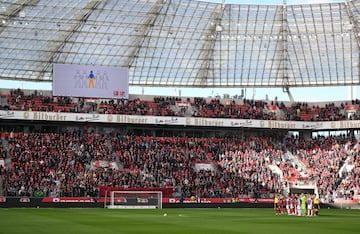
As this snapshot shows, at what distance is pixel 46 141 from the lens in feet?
217

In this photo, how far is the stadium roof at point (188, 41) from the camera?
62.9m

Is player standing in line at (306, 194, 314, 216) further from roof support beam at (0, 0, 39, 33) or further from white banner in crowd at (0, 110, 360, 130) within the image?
white banner in crowd at (0, 110, 360, 130)

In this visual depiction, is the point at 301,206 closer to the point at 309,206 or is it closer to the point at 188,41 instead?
the point at 309,206

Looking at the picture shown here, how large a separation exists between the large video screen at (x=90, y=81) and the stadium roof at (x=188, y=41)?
2728 millimetres

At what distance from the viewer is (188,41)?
70812 mm

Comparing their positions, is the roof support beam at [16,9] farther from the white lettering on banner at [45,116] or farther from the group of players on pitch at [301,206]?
the group of players on pitch at [301,206]

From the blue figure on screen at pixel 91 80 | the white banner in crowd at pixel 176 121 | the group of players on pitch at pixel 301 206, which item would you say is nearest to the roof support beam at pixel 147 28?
the blue figure on screen at pixel 91 80

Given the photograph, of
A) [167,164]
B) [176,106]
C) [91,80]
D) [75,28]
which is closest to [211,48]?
[176,106]

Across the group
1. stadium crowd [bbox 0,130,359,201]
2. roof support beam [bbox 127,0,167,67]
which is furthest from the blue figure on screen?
roof support beam [bbox 127,0,167,67]

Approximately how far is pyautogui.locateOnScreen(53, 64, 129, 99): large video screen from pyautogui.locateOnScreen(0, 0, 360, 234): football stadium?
0.11 m

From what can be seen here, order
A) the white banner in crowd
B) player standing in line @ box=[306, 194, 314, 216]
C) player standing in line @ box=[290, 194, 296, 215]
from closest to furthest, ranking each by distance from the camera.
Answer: player standing in line @ box=[306, 194, 314, 216] → player standing in line @ box=[290, 194, 296, 215] → the white banner in crowd

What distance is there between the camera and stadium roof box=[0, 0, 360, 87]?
62906 millimetres

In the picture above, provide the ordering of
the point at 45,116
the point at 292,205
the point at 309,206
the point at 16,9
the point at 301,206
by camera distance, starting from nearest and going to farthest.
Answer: the point at 309,206
the point at 301,206
the point at 292,205
the point at 16,9
the point at 45,116

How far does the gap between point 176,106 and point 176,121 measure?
3.47m
